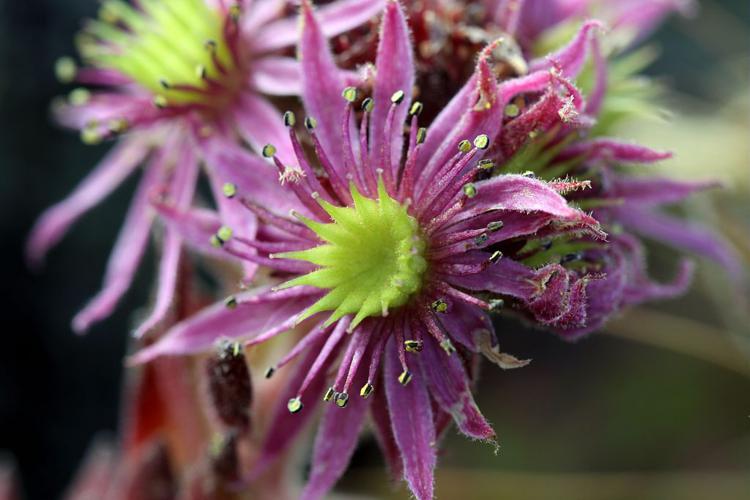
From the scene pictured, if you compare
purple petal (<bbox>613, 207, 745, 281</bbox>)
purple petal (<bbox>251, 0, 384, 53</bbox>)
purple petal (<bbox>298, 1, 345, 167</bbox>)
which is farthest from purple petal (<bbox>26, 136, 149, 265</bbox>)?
purple petal (<bbox>613, 207, 745, 281</bbox>)

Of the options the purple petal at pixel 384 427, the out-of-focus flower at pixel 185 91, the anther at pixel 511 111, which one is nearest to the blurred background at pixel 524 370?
the out-of-focus flower at pixel 185 91

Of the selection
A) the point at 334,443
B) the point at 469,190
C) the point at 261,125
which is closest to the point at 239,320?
the point at 334,443

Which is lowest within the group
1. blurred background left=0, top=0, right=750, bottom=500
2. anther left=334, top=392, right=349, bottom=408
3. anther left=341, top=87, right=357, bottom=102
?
blurred background left=0, top=0, right=750, bottom=500

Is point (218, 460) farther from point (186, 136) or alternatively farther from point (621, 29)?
point (621, 29)

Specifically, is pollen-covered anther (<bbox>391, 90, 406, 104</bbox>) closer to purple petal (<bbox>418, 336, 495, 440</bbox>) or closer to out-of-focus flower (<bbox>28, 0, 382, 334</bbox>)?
out-of-focus flower (<bbox>28, 0, 382, 334</bbox>)

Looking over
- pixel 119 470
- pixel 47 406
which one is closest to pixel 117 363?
pixel 47 406

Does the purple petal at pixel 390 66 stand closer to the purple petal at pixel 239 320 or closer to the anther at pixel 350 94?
the anther at pixel 350 94

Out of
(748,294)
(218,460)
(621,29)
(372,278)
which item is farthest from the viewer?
(748,294)
